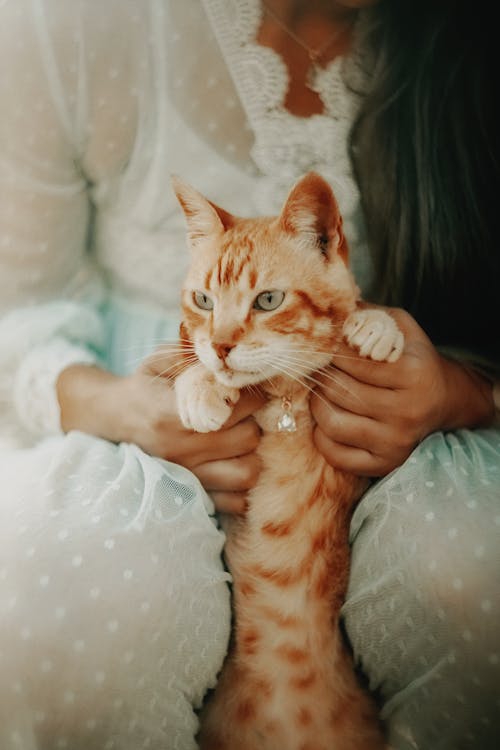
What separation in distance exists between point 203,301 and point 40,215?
196 mm

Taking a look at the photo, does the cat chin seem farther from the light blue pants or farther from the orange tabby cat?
the light blue pants

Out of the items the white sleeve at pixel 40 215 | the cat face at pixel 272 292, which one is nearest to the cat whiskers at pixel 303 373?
the cat face at pixel 272 292

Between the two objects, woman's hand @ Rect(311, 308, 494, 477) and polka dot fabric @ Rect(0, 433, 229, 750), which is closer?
polka dot fabric @ Rect(0, 433, 229, 750)

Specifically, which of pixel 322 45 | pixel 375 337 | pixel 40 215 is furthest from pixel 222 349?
pixel 322 45

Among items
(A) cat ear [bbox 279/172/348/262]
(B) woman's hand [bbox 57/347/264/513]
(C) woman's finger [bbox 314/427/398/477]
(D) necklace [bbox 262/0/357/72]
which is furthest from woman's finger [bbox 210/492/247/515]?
(D) necklace [bbox 262/0/357/72]

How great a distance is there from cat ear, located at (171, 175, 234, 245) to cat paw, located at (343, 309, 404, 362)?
0.54 ft

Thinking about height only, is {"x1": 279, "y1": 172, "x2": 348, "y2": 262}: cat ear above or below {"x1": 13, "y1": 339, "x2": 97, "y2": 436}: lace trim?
above

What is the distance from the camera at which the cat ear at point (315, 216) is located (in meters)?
0.49

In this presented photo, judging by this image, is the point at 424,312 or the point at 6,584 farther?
the point at 424,312

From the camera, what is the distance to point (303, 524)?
573 mm

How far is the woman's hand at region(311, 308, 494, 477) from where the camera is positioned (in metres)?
0.54

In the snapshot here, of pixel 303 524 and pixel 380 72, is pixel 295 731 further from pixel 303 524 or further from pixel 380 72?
pixel 380 72

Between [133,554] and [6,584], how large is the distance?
10 centimetres

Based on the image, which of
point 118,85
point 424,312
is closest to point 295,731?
point 424,312
